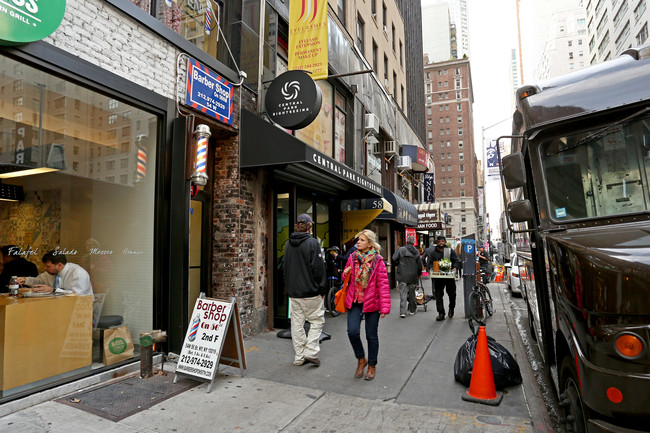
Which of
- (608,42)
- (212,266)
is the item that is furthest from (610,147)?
(608,42)

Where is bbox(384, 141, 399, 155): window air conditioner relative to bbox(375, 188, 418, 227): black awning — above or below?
above

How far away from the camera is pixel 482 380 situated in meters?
4.30

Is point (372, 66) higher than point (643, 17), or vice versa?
point (643, 17)

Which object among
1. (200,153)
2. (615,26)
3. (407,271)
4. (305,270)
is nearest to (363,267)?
(305,270)

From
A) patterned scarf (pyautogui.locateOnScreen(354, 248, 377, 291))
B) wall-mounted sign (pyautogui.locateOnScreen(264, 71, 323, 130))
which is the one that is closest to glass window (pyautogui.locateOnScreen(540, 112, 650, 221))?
patterned scarf (pyautogui.locateOnScreen(354, 248, 377, 291))

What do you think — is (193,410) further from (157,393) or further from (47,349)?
(47,349)

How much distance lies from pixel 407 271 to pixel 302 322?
441 centimetres

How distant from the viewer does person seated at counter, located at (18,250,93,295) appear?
15.2ft

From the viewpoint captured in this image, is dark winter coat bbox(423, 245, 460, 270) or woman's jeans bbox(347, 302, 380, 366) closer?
woman's jeans bbox(347, 302, 380, 366)

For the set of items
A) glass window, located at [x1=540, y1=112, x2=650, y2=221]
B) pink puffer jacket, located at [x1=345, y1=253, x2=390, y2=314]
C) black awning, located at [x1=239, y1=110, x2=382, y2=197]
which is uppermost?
black awning, located at [x1=239, y1=110, x2=382, y2=197]

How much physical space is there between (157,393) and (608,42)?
72.6 meters

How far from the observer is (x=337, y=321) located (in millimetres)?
8859

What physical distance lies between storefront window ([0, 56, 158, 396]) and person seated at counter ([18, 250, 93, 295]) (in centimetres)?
6

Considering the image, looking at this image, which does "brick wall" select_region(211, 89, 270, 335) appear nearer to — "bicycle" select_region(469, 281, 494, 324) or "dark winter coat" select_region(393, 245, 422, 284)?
"dark winter coat" select_region(393, 245, 422, 284)
